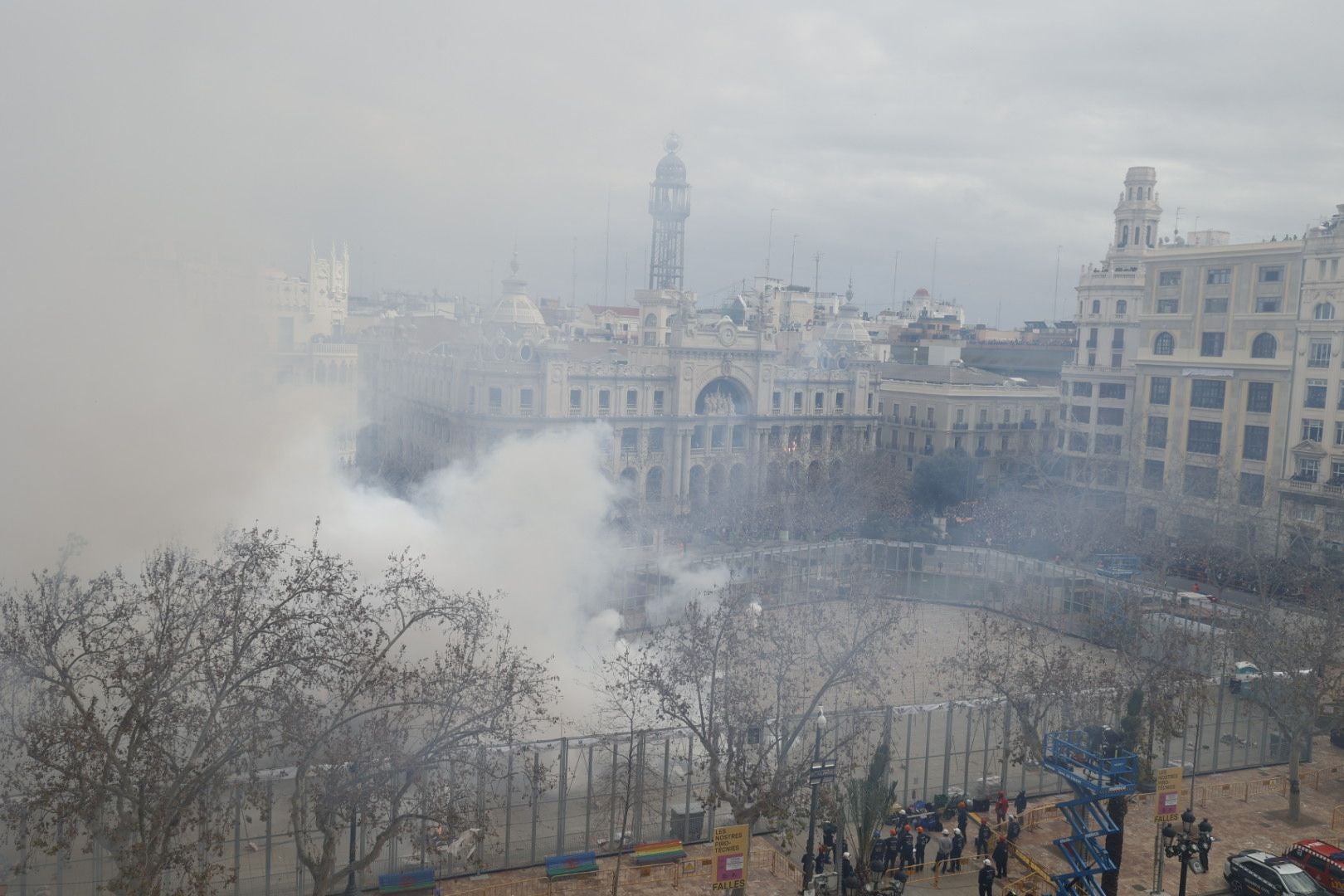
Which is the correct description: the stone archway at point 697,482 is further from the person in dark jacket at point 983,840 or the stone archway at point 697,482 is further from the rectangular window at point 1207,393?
the person in dark jacket at point 983,840

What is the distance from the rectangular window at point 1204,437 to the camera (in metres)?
47.3

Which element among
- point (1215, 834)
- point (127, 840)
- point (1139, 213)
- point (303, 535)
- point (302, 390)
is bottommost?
point (1215, 834)

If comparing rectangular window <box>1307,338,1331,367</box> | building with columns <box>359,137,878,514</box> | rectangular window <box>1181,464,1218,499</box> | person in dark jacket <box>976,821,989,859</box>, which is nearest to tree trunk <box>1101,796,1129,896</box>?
person in dark jacket <box>976,821,989,859</box>

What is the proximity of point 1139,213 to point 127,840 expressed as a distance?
2215 inches

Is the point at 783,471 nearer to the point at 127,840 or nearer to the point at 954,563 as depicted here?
the point at 954,563

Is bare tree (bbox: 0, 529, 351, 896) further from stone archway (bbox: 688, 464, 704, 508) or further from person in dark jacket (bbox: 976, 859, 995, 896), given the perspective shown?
stone archway (bbox: 688, 464, 704, 508)

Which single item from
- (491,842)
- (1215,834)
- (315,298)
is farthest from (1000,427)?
(491,842)

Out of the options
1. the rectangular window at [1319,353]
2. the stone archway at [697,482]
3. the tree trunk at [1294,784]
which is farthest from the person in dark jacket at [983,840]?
the stone archway at [697,482]

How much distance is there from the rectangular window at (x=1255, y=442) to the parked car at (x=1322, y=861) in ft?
96.8

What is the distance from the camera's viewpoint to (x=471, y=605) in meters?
18.2

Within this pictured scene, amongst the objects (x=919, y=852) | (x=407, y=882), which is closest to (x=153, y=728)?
(x=407, y=882)

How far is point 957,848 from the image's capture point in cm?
1909

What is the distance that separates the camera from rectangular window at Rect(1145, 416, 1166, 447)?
4975 centimetres

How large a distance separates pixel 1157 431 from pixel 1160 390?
1834mm
